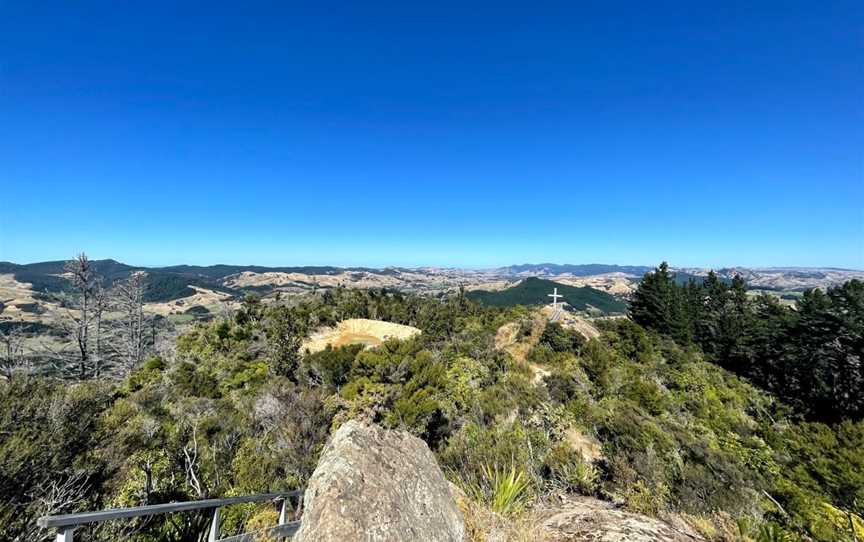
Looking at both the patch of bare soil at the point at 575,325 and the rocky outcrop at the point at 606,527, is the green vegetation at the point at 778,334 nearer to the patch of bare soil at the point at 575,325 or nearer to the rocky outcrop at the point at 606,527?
the patch of bare soil at the point at 575,325

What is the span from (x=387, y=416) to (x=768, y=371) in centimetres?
3456

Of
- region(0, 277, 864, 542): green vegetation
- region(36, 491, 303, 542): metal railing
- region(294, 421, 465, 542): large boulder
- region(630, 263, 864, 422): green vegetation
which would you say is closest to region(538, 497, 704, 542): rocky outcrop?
region(0, 277, 864, 542): green vegetation

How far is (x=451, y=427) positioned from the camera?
1189 cm

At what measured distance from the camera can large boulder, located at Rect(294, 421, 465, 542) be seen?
8.50ft

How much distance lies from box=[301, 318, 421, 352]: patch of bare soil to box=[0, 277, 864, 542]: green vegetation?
0.96 metres

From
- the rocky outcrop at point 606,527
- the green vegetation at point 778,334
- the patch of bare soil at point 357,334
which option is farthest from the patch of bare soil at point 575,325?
the rocky outcrop at point 606,527

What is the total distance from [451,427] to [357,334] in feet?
38.6

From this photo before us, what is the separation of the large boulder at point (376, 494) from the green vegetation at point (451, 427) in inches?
29.5

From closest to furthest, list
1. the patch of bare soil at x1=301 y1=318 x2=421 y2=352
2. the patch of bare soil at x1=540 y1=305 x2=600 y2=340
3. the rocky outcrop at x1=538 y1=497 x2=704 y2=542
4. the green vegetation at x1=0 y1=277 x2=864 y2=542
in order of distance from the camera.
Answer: the rocky outcrop at x1=538 y1=497 x2=704 y2=542 → the green vegetation at x1=0 y1=277 x2=864 y2=542 → the patch of bare soil at x1=301 y1=318 x2=421 y2=352 → the patch of bare soil at x1=540 y1=305 x2=600 y2=340

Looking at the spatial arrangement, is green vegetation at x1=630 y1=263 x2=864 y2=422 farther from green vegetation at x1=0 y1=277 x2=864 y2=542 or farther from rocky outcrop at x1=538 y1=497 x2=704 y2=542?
rocky outcrop at x1=538 y1=497 x2=704 y2=542

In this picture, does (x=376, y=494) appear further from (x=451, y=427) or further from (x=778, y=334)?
(x=778, y=334)

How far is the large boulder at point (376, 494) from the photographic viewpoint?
2.59 metres

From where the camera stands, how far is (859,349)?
24453 millimetres

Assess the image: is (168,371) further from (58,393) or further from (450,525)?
(450,525)
